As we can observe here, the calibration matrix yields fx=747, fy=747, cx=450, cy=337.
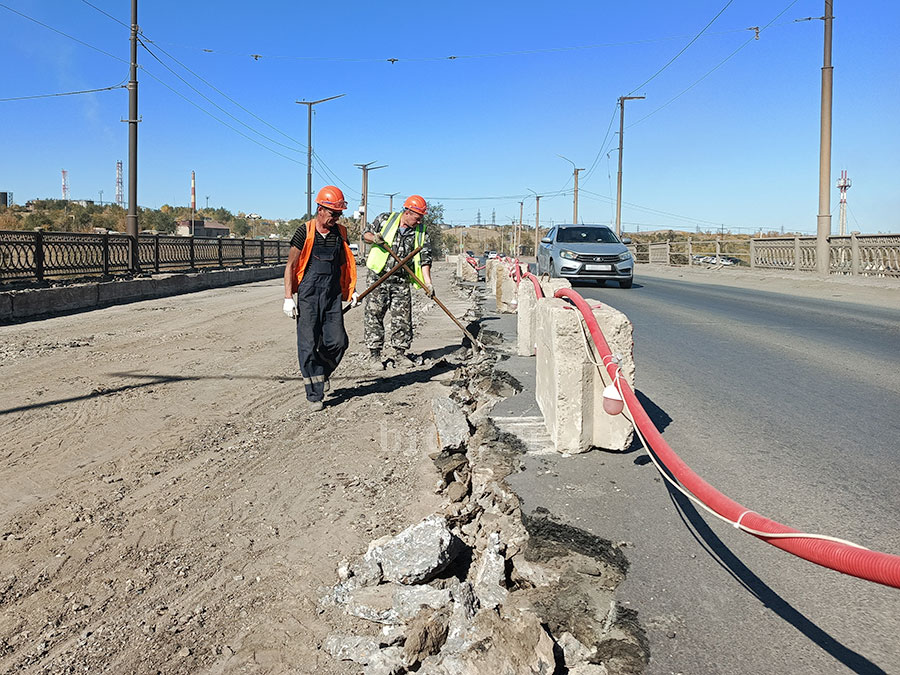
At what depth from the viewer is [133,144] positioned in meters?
18.0

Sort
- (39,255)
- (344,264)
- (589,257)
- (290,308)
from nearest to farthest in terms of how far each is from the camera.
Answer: (290,308) → (344,264) → (39,255) → (589,257)

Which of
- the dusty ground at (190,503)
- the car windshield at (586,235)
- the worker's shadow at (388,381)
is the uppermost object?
the car windshield at (586,235)

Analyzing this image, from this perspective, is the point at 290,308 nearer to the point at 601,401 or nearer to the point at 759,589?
the point at 601,401

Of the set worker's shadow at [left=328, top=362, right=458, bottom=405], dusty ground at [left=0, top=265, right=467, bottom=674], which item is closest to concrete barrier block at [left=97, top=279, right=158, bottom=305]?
dusty ground at [left=0, top=265, right=467, bottom=674]

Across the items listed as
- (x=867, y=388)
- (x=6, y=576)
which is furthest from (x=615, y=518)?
(x=867, y=388)

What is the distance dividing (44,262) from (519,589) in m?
13.8

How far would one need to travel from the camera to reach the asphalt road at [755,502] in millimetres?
2367

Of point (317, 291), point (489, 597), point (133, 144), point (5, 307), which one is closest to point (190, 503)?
point (489, 597)

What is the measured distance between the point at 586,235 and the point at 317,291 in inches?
512

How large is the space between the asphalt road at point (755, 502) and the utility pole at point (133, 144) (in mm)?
14029

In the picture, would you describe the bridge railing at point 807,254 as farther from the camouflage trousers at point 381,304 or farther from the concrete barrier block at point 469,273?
the camouflage trousers at point 381,304

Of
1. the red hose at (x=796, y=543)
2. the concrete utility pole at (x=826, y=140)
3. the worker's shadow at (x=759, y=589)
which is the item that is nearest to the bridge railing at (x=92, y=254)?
the worker's shadow at (x=759, y=589)

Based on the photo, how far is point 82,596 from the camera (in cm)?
298

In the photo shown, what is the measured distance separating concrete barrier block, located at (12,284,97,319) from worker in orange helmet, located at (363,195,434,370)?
698 centimetres
